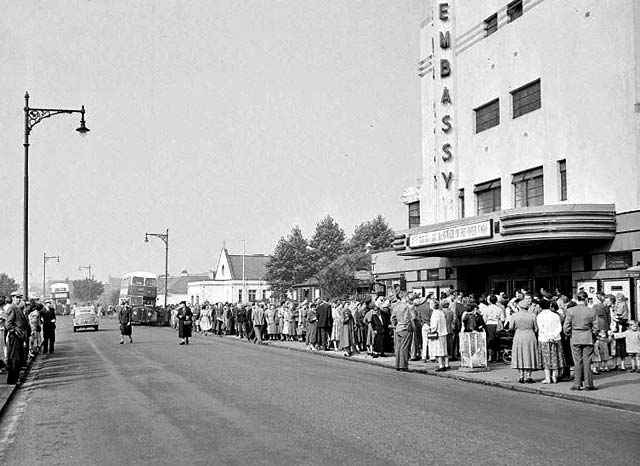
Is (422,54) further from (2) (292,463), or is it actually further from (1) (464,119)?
(2) (292,463)

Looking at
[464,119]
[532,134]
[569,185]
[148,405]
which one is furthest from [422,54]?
[148,405]

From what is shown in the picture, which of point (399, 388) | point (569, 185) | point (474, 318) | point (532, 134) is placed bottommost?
point (399, 388)

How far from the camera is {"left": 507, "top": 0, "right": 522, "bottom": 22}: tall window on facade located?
88.2 ft

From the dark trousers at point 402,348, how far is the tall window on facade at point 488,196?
9.80 metres

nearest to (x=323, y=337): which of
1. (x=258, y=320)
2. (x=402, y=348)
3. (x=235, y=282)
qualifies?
(x=258, y=320)

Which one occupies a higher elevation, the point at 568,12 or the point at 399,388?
the point at 568,12

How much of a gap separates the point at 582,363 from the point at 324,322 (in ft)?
44.0

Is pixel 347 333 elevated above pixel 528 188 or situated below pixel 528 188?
below

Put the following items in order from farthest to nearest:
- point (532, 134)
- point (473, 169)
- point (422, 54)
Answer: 1. point (422, 54)
2. point (473, 169)
3. point (532, 134)

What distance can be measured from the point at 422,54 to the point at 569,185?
1114 cm

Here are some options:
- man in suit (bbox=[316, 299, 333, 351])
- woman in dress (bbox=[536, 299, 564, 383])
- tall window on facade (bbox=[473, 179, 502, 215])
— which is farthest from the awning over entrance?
woman in dress (bbox=[536, 299, 564, 383])

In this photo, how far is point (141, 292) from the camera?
61031 millimetres

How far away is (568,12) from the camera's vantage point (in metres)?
24.1

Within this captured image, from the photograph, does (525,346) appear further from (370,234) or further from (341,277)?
(370,234)
